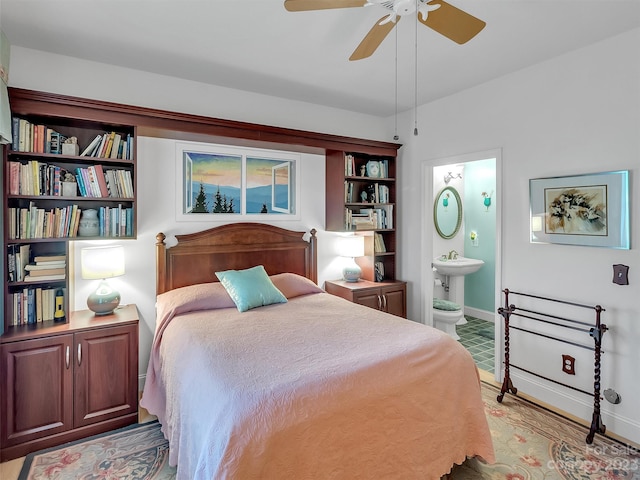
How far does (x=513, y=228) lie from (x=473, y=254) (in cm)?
232

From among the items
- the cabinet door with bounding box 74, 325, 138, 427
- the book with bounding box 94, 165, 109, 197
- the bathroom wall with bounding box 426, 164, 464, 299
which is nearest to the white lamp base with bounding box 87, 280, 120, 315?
the cabinet door with bounding box 74, 325, 138, 427

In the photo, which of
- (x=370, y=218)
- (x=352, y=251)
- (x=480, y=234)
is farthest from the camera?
(x=480, y=234)

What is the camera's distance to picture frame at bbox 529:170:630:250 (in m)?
2.44

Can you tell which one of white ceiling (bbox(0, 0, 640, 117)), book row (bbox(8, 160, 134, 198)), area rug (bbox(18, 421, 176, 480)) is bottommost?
area rug (bbox(18, 421, 176, 480))

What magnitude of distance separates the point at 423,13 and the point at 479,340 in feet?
12.5

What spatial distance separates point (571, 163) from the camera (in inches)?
107

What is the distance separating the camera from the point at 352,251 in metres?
3.96

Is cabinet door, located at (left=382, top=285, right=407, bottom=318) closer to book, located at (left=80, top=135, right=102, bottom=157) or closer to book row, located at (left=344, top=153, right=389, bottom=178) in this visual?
book row, located at (left=344, top=153, right=389, bottom=178)

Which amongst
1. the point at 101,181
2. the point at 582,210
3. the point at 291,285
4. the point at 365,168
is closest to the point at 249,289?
the point at 291,285

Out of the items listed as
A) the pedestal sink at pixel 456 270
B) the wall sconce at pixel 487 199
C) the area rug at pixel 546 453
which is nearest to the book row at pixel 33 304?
the area rug at pixel 546 453

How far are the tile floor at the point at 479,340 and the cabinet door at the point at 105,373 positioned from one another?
10.5 feet

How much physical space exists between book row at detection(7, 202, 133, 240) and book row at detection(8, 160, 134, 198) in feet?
0.40

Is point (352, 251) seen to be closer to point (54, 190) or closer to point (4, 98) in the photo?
point (54, 190)

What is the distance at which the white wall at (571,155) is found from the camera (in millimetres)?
2430
